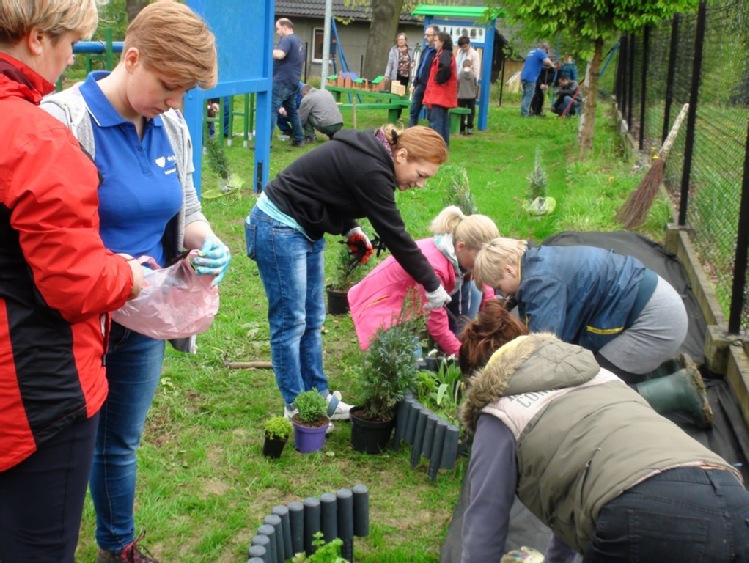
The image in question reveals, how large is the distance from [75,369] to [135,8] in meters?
18.1

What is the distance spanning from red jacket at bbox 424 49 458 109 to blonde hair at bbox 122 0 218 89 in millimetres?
11070

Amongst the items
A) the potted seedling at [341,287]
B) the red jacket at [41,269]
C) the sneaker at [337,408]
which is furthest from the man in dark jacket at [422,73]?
the red jacket at [41,269]

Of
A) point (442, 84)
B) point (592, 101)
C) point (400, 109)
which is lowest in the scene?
point (400, 109)

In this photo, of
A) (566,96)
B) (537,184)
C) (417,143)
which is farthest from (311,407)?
(566,96)

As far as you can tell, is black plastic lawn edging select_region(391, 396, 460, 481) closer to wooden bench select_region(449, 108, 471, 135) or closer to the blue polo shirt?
the blue polo shirt

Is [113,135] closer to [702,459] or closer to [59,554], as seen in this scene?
[59,554]

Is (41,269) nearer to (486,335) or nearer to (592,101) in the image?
(486,335)

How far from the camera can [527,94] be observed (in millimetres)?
19438

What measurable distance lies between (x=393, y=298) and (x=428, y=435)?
0.92 meters


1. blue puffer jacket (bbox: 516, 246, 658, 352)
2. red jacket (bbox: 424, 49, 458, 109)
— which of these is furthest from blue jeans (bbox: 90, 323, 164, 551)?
red jacket (bbox: 424, 49, 458, 109)

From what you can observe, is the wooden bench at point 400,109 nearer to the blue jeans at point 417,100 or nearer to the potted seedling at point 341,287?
the blue jeans at point 417,100

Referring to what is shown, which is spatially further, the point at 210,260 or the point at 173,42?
the point at 210,260

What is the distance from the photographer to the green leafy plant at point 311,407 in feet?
12.4

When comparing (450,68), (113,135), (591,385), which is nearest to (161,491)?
(113,135)
